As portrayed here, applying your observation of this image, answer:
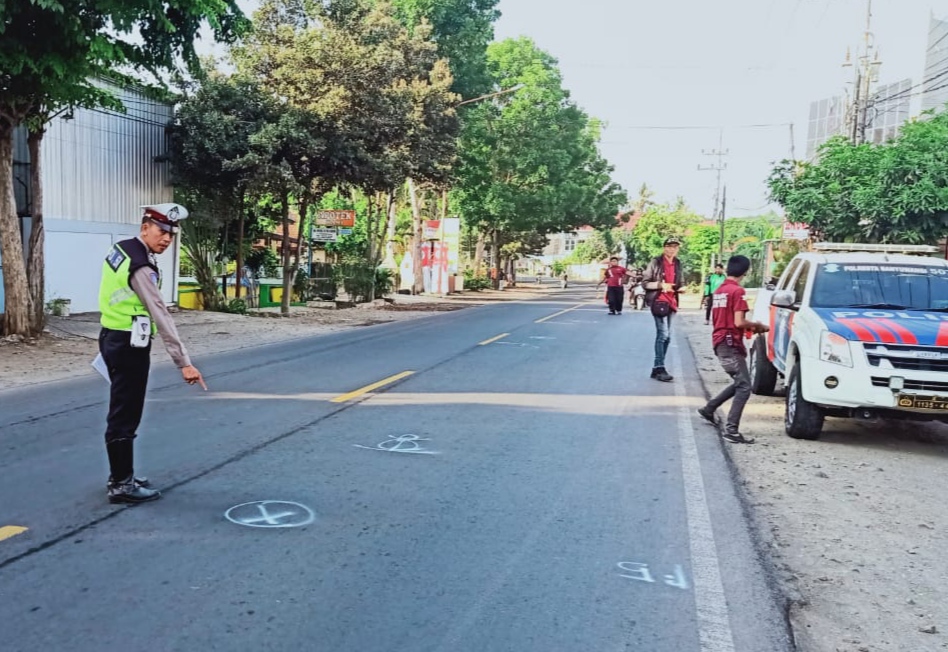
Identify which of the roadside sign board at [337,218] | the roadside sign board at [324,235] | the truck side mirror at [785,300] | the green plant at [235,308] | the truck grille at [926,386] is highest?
the roadside sign board at [337,218]

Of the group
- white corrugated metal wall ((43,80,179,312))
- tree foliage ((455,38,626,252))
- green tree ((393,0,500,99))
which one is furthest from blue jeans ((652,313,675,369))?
tree foliage ((455,38,626,252))

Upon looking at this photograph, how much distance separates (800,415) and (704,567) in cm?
389

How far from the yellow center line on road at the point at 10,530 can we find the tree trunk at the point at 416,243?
34.2m

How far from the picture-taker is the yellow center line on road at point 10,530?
4.60 metres

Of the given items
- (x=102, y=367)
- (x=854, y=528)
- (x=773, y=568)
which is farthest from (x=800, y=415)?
(x=102, y=367)

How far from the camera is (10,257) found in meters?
13.8

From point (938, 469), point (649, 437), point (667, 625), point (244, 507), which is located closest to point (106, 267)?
point (244, 507)

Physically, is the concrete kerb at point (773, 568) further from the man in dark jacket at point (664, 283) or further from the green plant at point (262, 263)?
the green plant at point (262, 263)

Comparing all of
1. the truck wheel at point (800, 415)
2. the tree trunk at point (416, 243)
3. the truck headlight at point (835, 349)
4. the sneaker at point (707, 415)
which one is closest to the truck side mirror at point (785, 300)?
the truck wheel at point (800, 415)

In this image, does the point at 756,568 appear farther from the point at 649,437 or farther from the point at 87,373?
the point at 87,373

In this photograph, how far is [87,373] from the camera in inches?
460

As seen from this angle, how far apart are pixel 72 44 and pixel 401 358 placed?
6.47 meters

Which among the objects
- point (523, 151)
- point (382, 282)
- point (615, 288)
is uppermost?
point (523, 151)

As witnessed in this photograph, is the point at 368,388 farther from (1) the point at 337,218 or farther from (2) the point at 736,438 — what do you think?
(1) the point at 337,218
